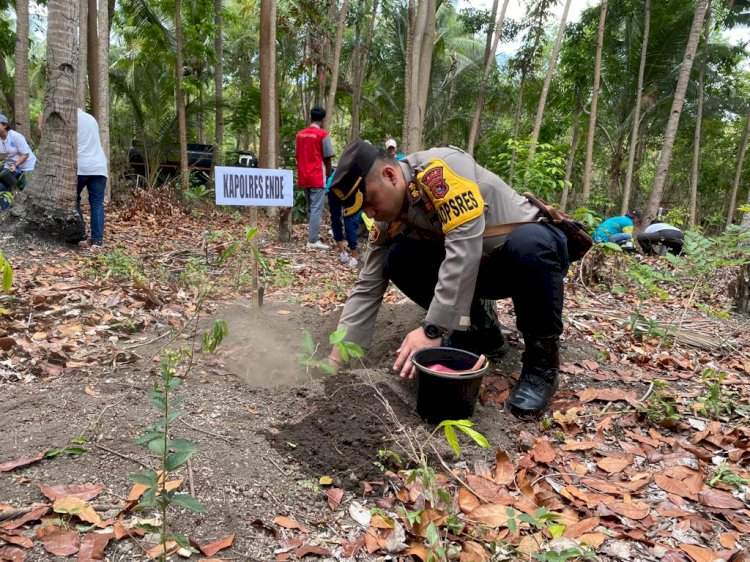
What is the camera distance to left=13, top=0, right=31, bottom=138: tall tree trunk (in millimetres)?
8477

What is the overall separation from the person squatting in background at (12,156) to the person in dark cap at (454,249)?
5.84 metres

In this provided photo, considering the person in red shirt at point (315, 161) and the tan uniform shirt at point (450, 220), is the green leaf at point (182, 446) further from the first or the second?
the person in red shirt at point (315, 161)

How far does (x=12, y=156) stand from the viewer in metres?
6.46

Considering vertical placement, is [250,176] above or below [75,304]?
above

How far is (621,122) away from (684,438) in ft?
64.0

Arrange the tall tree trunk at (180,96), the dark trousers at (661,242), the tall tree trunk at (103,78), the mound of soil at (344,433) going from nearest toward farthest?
the mound of soil at (344,433) → the tall tree trunk at (103,78) → the dark trousers at (661,242) → the tall tree trunk at (180,96)

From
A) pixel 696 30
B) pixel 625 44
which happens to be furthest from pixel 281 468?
pixel 625 44

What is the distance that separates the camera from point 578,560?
1.34 meters

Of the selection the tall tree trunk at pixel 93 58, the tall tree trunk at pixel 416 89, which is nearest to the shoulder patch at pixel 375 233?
the tall tree trunk at pixel 416 89

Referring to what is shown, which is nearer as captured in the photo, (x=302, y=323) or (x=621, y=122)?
(x=302, y=323)

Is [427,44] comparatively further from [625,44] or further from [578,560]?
[625,44]

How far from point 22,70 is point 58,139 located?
551 cm

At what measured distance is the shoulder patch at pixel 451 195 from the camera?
2018 mm

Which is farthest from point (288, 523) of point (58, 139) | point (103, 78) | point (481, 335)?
point (103, 78)
